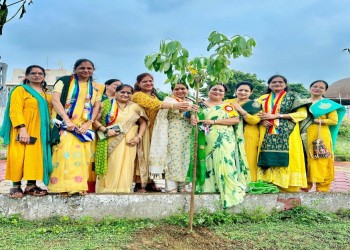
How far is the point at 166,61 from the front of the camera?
3.81 metres

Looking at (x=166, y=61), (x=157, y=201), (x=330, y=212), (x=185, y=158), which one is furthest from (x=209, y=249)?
(x=330, y=212)

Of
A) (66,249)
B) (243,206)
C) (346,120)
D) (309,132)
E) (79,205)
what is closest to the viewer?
(66,249)

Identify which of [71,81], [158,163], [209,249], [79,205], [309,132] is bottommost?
[209,249]

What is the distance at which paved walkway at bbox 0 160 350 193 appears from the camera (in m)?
7.03

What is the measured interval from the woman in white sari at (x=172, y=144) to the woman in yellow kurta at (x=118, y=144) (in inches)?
9.6

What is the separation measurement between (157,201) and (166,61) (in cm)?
190

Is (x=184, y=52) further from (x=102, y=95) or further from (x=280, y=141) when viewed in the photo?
(x=280, y=141)

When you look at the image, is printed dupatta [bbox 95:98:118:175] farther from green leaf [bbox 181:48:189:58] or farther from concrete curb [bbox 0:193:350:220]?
green leaf [bbox 181:48:189:58]

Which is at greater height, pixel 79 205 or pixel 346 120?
pixel 346 120

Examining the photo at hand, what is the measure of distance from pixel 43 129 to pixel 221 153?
2.20m

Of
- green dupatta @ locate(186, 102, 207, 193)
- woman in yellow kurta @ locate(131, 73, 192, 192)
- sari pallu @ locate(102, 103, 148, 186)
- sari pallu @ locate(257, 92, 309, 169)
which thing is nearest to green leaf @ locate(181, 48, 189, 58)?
woman in yellow kurta @ locate(131, 73, 192, 192)

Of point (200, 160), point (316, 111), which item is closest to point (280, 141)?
point (316, 111)

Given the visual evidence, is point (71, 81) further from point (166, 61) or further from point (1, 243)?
point (1, 243)

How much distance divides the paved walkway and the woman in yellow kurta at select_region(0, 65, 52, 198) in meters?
2.30
